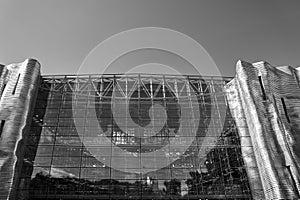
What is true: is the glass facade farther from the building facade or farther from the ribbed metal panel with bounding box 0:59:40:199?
the ribbed metal panel with bounding box 0:59:40:199

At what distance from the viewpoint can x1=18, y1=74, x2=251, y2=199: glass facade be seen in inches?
711

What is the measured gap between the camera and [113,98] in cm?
2255

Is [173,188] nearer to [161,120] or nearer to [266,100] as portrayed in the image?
[161,120]

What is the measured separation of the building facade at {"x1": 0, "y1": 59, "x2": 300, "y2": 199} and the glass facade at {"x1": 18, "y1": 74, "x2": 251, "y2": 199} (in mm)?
77

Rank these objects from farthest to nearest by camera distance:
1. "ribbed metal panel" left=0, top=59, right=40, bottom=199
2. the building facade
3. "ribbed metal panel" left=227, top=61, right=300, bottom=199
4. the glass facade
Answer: the glass facade < the building facade < "ribbed metal panel" left=227, top=61, right=300, bottom=199 < "ribbed metal panel" left=0, top=59, right=40, bottom=199

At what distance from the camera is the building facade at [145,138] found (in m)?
16.8

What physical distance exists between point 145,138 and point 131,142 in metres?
1.21

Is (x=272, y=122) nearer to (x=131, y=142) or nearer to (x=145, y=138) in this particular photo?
(x=145, y=138)

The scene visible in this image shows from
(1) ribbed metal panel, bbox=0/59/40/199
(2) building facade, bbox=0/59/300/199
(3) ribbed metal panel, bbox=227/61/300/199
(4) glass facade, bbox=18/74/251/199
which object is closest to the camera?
(1) ribbed metal panel, bbox=0/59/40/199

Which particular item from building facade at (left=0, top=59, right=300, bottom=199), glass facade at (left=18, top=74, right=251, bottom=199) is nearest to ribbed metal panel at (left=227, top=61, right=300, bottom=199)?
building facade at (left=0, top=59, right=300, bottom=199)

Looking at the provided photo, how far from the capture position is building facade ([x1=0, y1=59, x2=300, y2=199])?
16.8 m

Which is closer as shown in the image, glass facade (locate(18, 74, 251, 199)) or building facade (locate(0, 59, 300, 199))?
building facade (locate(0, 59, 300, 199))

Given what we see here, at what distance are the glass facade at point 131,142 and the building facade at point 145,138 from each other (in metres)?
0.08

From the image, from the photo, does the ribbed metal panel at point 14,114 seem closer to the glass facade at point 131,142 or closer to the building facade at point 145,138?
the building facade at point 145,138
